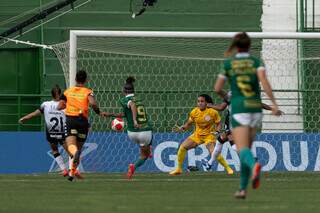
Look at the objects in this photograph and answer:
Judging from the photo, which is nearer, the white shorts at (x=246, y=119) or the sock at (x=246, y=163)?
the sock at (x=246, y=163)

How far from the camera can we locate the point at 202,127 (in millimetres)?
23328

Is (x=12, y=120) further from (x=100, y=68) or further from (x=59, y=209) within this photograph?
(x=59, y=209)

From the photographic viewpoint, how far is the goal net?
24.4 meters

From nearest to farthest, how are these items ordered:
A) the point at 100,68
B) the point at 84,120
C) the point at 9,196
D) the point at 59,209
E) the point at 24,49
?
1. the point at 59,209
2. the point at 9,196
3. the point at 84,120
4. the point at 100,68
5. the point at 24,49

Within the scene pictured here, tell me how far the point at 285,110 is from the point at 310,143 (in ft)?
8.80

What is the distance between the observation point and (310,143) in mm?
25062

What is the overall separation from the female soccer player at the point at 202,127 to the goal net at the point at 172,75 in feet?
5.38

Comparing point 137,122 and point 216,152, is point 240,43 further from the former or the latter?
point 216,152

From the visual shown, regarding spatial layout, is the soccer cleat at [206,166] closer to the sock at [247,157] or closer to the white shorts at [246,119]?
the white shorts at [246,119]

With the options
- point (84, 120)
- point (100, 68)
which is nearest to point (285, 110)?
point (100, 68)

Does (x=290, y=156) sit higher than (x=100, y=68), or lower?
lower

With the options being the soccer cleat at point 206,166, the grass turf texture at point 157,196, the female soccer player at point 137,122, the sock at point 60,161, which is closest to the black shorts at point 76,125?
the grass turf texture at point 157,196

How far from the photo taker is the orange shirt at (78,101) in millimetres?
19500

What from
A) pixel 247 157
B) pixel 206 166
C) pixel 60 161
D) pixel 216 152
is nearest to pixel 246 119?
pixel 247 157
